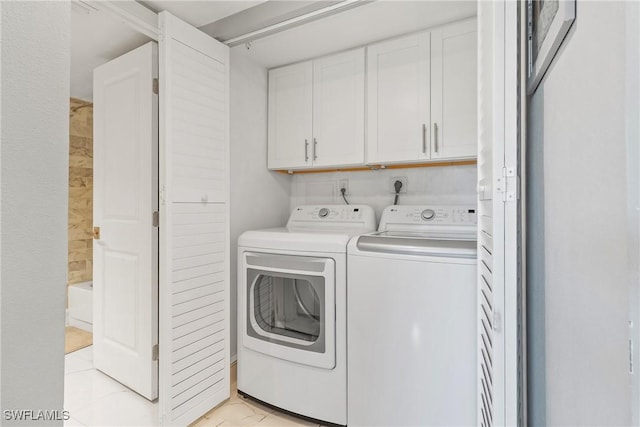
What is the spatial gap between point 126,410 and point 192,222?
3.95 ft

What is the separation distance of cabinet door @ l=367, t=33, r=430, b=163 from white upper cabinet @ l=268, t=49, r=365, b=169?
9 cm

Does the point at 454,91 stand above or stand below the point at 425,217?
above

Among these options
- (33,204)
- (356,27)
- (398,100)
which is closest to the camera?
(33,204)

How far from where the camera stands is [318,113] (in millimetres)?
2385

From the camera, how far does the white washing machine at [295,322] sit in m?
1.68

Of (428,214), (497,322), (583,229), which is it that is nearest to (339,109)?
(428,214)

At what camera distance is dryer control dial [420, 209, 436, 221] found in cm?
205

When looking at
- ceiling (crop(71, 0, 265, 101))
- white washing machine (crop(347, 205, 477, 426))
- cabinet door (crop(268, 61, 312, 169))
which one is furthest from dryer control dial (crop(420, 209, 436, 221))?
ceiling (crop(71, 0, 265, 101))

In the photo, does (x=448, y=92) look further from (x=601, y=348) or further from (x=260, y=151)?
(x=601, y=348)

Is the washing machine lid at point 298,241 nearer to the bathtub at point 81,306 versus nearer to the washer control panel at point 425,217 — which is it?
the washer control panel at point 425,217

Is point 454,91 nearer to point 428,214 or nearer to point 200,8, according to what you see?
point 428,214

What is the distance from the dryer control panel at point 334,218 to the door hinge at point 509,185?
4.80 feet

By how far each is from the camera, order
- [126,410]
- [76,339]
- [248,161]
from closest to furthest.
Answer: [126,410] < [248,161] < [76,339]

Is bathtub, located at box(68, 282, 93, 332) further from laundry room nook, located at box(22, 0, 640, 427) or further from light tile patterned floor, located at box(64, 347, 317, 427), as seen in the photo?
light tile patterned floor, located at box(64, 347, 317, 427)
